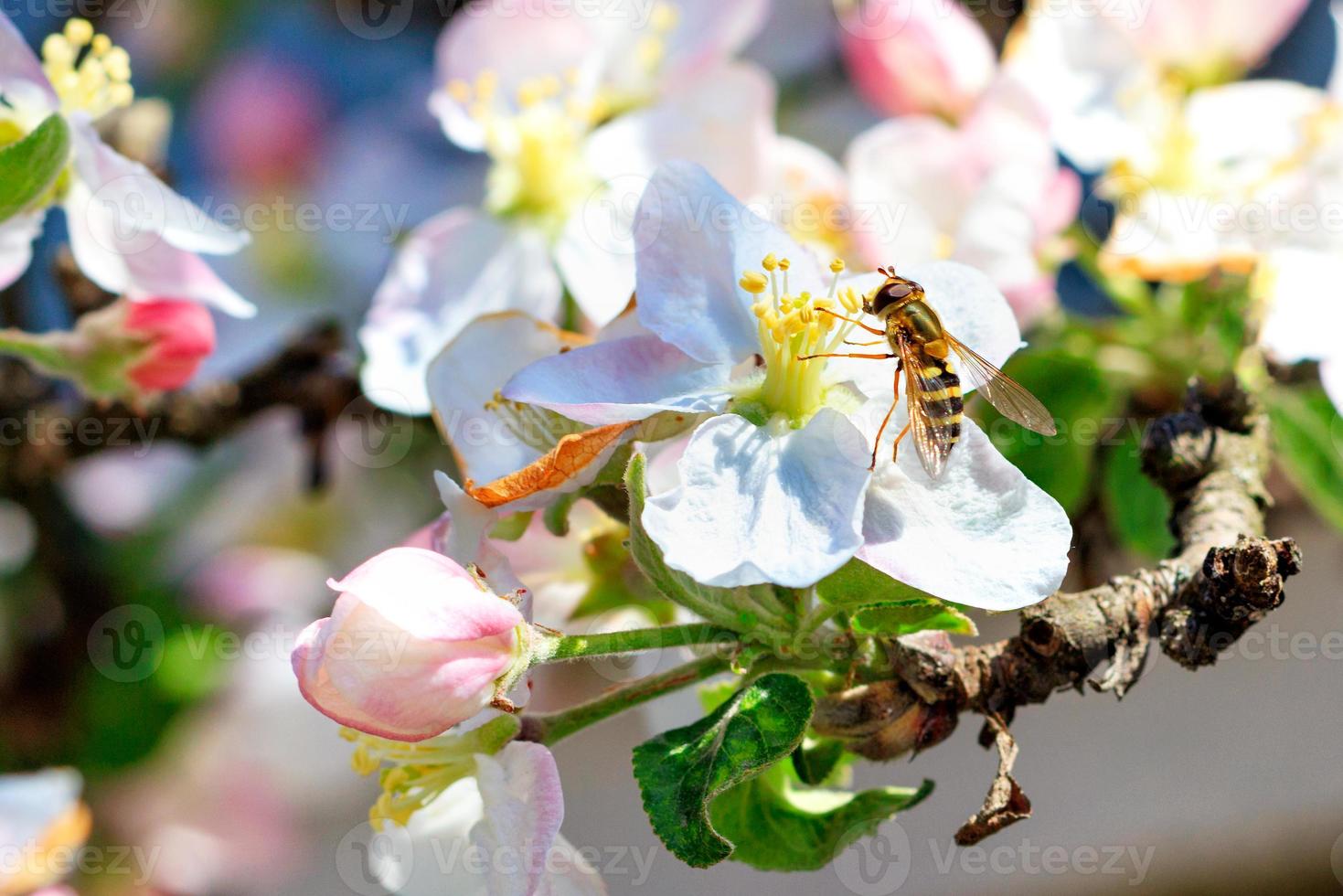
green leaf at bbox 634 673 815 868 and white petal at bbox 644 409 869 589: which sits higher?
white petal at bbox 644 409 869 589

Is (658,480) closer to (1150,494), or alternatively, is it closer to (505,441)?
(505,441)

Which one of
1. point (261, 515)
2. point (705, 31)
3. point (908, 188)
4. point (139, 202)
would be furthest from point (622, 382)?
point (261, 515)

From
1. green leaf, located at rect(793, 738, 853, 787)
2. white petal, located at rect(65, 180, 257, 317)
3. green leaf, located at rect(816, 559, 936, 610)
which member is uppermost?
white petal, located at rect(65, 180, 257, 317)

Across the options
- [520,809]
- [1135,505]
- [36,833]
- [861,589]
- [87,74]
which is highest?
[87,74]

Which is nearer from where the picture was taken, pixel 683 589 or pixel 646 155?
pixel 683 589

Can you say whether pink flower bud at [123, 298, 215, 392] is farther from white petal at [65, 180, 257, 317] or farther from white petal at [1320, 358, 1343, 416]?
white petal at [1320, 358, 1343, 416]

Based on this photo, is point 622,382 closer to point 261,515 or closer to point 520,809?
point 520,809

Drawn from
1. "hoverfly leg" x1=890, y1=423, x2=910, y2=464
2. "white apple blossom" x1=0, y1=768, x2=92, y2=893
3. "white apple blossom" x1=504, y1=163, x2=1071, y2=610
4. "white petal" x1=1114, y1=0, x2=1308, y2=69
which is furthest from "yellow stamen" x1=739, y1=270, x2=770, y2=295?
"white apple blossom" x1=0, y1=768, x2=92, y2=893

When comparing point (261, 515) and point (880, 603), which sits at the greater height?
point (880, 603)
